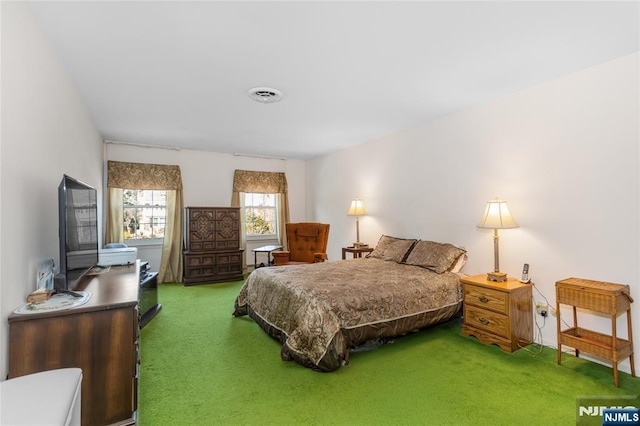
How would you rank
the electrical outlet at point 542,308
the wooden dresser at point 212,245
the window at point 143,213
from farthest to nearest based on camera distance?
the window at point 143,213 < the wooden dresser at point 212,245 < the electrical outlet at point 542,308

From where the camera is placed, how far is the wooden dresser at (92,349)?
1.50 metres

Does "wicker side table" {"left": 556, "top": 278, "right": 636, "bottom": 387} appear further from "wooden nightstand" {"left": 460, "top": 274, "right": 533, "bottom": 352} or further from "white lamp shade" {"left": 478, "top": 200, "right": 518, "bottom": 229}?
"white lamp shade" {"left": 478, "top": 200, "right": 518, "bottom": 229}

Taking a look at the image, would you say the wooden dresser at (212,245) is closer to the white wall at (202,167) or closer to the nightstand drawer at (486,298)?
the white wall at (202,167)

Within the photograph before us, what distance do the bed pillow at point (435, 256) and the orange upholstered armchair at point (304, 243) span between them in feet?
5.32

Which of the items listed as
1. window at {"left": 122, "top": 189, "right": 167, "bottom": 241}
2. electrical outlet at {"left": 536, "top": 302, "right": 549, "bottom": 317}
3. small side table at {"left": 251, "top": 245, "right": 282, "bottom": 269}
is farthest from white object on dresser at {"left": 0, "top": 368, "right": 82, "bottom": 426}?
window at {"left": 122, "top": 189, "right": 167, "bottom": 241}

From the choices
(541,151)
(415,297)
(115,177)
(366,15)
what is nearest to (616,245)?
(541,151)

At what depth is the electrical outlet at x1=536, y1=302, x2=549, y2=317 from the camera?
9.33 ft

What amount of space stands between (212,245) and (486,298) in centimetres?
430

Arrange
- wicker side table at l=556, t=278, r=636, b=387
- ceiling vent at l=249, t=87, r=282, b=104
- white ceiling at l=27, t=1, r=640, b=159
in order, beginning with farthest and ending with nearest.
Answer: ceiling vent at l=249, t=87, r=282, b=104 < wicker side table at l=556, t=278, r=636, b=387 < white ceiling at l=27, t=1, r=640, b=159

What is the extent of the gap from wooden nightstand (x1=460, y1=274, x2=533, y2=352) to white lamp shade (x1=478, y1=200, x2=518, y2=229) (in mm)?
531

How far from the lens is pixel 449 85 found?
9.58ft

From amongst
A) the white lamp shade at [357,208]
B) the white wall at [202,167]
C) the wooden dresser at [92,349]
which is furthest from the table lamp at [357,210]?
the wooden dresser at [92,349]

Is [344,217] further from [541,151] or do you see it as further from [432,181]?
Result: [541,151]

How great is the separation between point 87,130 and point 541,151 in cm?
478
